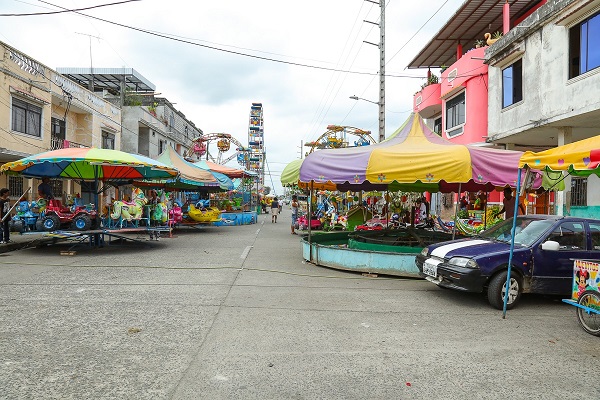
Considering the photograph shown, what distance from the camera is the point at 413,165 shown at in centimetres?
852

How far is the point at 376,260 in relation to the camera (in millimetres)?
9086

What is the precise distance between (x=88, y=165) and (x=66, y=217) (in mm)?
2242

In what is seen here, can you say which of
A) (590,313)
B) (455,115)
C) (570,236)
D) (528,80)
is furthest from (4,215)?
(455,115)

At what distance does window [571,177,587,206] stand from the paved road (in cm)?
977

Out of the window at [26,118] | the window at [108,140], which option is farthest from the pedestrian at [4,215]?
the window at [108,140]

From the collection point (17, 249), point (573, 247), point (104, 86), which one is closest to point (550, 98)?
point (573, 247)

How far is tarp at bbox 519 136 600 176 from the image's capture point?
5367mm

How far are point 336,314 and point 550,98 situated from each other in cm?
1214

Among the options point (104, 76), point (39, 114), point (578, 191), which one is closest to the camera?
point (578, 191)

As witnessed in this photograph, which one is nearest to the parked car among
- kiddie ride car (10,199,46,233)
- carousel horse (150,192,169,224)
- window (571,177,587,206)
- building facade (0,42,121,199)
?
window (571,177,587,206)

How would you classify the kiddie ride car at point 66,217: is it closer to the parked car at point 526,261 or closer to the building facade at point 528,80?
the parked car at point 526,261

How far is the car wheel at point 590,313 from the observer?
208 inches

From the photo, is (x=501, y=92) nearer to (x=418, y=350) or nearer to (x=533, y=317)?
(x=533, y=317)

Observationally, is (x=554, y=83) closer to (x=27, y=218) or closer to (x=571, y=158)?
(x=571, y=158)
